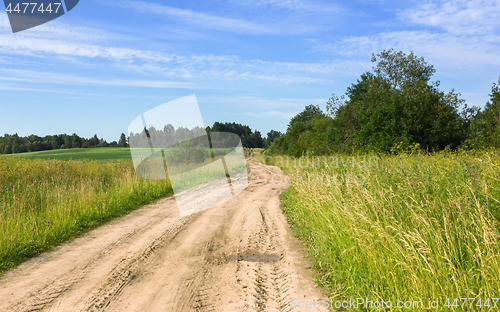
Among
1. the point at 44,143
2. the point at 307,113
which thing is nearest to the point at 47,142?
the point at 44,143

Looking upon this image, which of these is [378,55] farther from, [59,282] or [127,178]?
[59,282]

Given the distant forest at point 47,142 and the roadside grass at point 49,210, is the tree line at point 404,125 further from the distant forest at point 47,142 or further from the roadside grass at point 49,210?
the distant forest at point 47,142

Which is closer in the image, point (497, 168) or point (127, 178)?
point (497, 168)

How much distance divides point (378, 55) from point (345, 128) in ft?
56.8

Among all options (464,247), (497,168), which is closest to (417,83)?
(497,168)

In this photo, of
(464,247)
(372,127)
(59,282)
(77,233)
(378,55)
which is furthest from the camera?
(378,55)

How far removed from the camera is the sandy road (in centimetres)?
372

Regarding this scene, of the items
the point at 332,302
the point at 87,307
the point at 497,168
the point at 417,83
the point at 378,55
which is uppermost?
the point at 378,55

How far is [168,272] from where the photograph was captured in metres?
4.62

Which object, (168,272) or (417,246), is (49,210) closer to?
(168,272)

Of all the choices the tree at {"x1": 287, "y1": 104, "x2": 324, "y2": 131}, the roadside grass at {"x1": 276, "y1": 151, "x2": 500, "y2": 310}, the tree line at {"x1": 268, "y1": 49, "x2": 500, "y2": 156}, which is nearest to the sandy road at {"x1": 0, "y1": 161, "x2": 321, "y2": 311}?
the roadside grass at {"x1": 276, "y1": 151, "x2": 500, "y2": 310}

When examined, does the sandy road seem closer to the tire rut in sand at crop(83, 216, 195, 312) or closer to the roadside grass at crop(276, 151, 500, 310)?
the tire rut in sand at crop(83, 216, 195, 312)

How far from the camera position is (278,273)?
15.0ft

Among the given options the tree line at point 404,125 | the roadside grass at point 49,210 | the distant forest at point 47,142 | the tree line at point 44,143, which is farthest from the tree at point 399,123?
the tree line at point 44,143
